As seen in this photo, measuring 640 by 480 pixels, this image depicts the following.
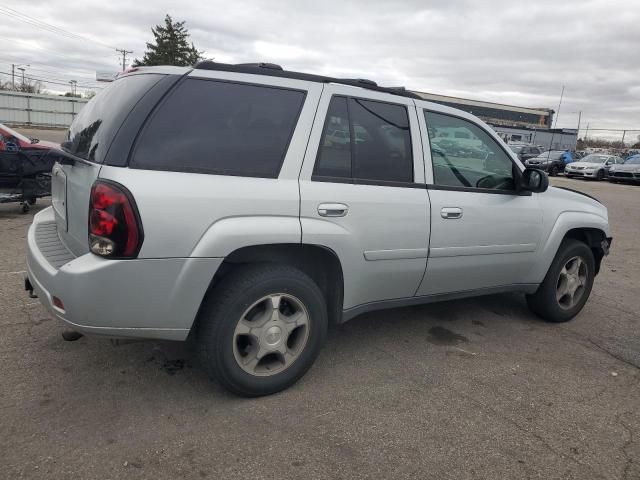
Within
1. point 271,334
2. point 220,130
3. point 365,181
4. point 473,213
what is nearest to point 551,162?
point 473,213

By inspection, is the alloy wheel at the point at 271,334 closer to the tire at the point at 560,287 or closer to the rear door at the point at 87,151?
the rear door at the point at 87,151

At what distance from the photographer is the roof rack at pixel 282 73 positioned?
112 inches

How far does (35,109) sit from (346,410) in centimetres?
4446

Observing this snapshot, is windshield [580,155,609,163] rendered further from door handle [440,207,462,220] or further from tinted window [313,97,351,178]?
tinted window [313,97,351,178]

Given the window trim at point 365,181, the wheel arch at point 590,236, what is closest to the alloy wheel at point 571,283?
the wheel arch at point 590,236

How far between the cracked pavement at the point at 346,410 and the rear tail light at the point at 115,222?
948 mm

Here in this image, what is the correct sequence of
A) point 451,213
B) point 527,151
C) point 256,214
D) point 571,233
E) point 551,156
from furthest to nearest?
point 527,151 < point 551,156 < point 571,233 < point 451,213 < point 256,214

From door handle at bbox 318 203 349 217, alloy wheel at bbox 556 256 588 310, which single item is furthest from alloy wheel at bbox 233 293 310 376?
alloy wheel at bbox 556 256 588 310

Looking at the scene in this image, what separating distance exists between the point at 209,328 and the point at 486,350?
2.24 metres

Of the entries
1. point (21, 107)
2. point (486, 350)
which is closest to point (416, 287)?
point (486, 350)

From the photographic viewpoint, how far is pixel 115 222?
238 centimetres

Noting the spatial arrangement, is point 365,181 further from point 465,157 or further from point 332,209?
point 465,157

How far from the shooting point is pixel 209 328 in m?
2.69

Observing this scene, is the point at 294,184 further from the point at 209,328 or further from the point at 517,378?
the point at 517,378
